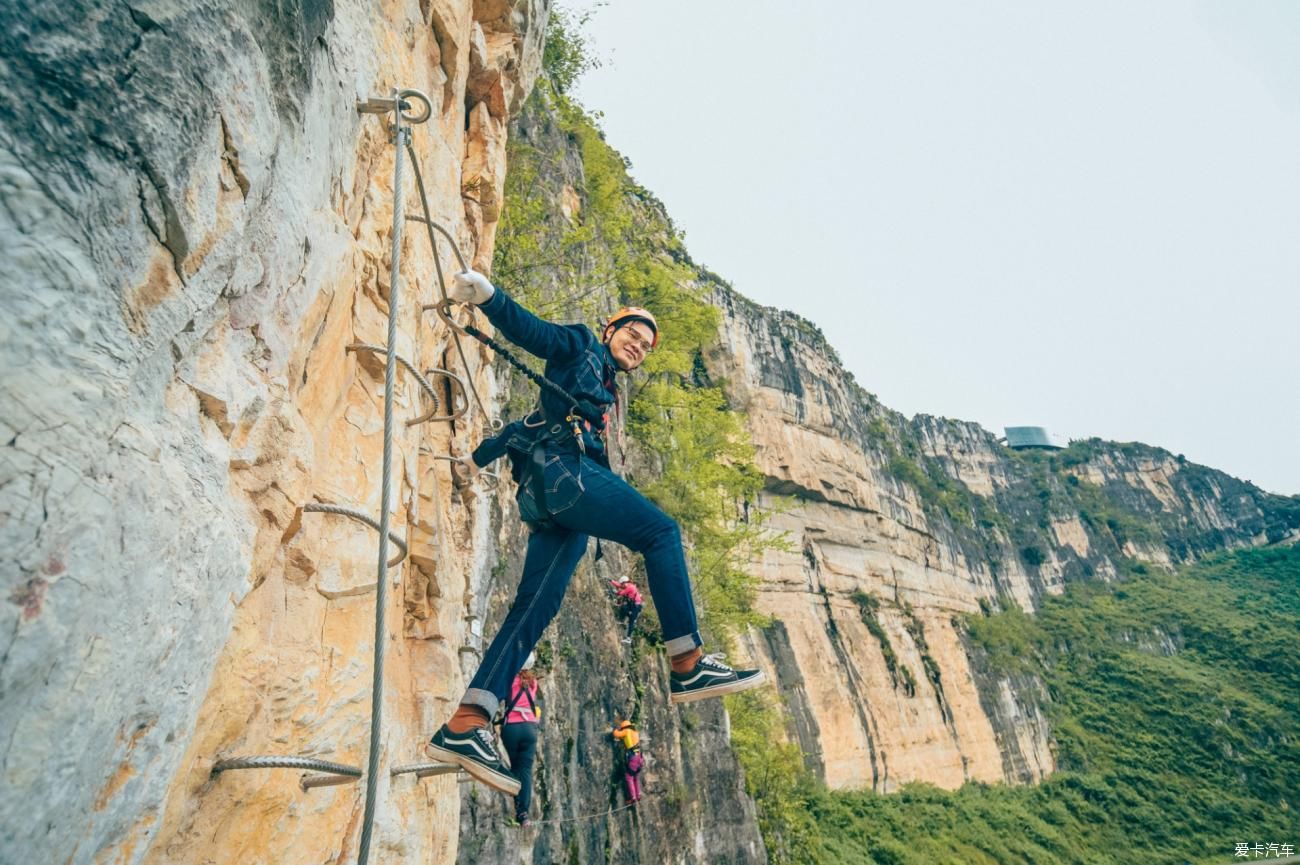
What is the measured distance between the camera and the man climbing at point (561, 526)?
2.79 meters

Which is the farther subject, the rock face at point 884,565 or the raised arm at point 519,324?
the rock face at point 884,565

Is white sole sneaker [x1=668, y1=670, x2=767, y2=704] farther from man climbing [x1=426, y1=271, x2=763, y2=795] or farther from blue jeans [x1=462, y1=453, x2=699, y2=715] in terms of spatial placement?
blue jeans [x1=462, y1=453, x2=699, y2=715]

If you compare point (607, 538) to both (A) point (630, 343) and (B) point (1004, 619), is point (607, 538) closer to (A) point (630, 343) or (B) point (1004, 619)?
→ (A) point (630, 343)

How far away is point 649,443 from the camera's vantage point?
Answer: 1734cm

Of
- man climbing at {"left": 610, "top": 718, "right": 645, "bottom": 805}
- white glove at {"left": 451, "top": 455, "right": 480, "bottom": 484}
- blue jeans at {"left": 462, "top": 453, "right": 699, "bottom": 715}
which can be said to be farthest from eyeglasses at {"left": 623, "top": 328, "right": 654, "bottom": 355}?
man climbing at {"left": 610, "top": 718, "right": 645, "bottom": 805}

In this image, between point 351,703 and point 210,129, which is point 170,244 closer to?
point 210,129

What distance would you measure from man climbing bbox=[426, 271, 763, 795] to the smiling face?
0.68 ft

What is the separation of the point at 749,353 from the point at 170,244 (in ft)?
112

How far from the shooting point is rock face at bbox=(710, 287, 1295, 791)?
2929cm

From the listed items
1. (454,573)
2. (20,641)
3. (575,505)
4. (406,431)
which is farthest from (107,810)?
(454,573)

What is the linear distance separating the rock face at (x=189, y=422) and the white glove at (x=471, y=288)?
1.46 ft

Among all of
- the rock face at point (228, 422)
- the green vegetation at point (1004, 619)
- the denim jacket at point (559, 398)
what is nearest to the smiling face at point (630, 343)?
the denim jacket at point (559, 398)

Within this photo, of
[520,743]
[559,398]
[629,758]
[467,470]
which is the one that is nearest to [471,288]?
[559,398]

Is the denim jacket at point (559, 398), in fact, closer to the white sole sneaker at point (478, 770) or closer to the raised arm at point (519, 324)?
the raised arm at point (519, 324)
